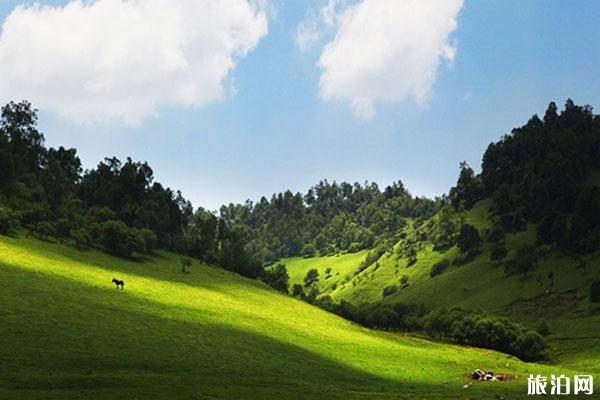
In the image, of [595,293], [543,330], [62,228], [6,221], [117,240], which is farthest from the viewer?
[595,293]

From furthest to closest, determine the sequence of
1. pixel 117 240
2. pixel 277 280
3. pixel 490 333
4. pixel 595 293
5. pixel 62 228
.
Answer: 1. pixel 277 280
2. pixel 595 293
3. pixel 117 240
4. pixel 62 228
5. pixel 490 333

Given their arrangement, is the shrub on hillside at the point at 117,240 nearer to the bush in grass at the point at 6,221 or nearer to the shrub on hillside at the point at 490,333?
the bush in grass at the point at 6,221

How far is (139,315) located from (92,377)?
31688mm

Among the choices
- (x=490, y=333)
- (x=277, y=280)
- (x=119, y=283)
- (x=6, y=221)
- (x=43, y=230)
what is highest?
(x=277, y=280)

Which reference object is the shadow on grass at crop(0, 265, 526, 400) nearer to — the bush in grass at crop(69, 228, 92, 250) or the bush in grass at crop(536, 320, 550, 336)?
the bush in grass at crop(69, 228, 92, 250)

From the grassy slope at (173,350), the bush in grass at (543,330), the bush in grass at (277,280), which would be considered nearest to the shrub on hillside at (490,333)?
the bush in grass at (543,330)

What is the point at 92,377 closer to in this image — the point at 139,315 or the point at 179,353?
the point at 179,353

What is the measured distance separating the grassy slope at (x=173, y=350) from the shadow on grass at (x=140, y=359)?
165mm

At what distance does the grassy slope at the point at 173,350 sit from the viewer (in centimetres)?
5019

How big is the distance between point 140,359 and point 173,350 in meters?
6.63

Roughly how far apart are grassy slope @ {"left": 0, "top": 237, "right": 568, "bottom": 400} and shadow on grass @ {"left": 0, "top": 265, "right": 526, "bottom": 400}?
17 cm

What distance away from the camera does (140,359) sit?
5859cm

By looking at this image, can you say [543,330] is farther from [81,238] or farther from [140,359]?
[81,238]

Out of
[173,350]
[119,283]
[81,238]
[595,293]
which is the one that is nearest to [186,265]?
[81,238]
